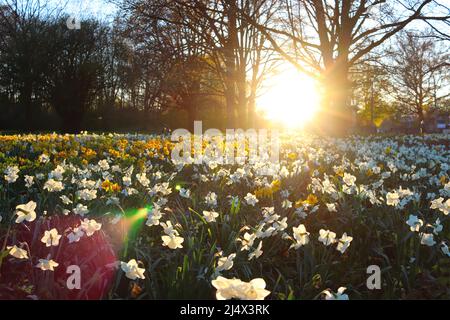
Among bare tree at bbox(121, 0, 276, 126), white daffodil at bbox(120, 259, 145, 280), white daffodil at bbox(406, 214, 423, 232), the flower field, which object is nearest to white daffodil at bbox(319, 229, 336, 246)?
the flower field

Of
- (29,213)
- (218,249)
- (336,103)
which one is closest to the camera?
(29,213)

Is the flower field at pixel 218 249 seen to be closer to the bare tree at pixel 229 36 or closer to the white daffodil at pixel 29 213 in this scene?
the white daffodil at pixel 29 213

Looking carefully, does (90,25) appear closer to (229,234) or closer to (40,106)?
(40,106)

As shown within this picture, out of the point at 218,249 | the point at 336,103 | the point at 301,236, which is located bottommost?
the point at 218,249

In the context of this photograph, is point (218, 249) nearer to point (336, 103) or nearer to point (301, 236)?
point (301, 236)

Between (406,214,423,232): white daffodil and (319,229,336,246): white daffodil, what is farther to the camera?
(406,214,423,232): white daffodil

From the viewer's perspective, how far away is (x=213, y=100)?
32562mm

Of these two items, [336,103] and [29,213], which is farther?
[336,103]

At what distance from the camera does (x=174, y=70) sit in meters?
14.9

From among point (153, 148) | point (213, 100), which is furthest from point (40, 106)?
point (153, 148)

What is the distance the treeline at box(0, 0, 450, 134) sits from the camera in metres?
14.3

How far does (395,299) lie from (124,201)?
90.3 inches

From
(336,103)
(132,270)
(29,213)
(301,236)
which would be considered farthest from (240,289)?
(336,103)

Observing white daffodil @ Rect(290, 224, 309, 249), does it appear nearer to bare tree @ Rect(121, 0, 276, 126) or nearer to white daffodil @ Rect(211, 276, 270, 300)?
white daffodil @ Rect(211, 276, 270, 300)
